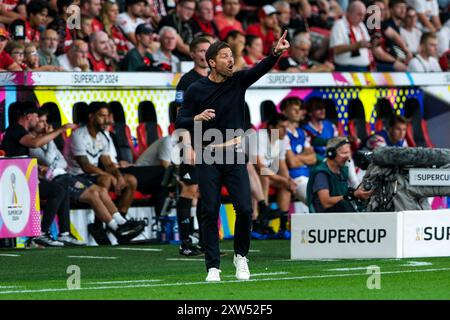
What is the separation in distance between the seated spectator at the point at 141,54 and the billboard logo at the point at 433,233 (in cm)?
587

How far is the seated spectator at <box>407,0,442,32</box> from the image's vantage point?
24.2 m

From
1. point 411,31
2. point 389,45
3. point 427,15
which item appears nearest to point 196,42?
point 389,45

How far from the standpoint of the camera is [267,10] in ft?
70.9

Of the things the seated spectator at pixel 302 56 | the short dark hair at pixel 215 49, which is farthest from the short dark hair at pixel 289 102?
the short dark hair at pixel 215 49

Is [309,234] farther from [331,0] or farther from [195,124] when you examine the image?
[331,0]

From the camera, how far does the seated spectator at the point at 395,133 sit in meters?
19.3

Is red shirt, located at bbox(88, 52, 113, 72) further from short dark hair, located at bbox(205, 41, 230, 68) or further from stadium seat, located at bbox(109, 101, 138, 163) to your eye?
short dark hair, located at bbox(205, 41, 230, 68)

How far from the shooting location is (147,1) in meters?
20.3

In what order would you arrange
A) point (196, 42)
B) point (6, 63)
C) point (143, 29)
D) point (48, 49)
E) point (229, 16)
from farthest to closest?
point (229, 16), point (143, 29), point (48, 49), point (6, 63), point (196, 42)

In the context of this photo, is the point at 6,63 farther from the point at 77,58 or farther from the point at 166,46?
the point at 166,46

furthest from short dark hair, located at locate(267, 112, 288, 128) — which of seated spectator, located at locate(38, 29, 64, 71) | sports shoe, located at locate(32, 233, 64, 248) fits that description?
sports shoe, located at locate(32, 233, 64, 248)

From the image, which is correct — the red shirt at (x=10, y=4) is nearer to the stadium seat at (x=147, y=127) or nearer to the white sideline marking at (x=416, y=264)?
the stadium seat at (x=147, y=127)

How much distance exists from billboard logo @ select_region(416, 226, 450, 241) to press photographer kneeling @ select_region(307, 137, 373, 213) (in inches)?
61.2

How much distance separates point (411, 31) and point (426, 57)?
5.30 feet
